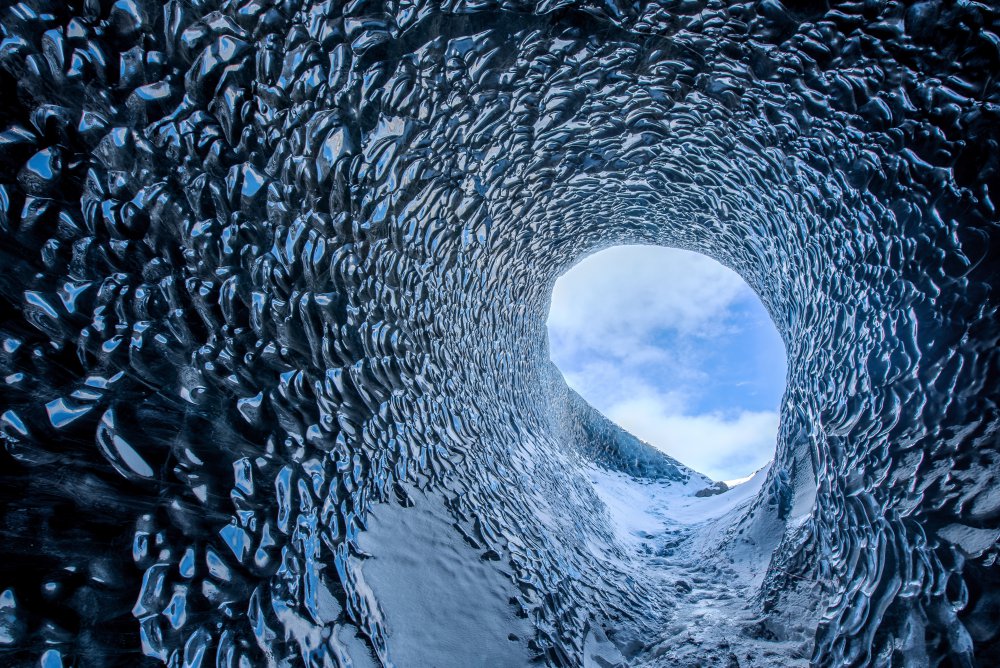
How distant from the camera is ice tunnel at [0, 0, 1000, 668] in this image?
74 centimetres

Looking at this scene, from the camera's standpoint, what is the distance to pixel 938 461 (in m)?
1.06

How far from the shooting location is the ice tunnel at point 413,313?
29.1 inches

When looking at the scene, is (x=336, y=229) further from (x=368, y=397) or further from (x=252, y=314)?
(x=368, y=397)

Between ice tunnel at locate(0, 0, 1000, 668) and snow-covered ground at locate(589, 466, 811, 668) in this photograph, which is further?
snow-covered ground at locate(589, 466, 811, 668)

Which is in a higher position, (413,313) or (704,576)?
(413,313)

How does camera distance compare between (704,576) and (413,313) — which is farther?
(704,576)

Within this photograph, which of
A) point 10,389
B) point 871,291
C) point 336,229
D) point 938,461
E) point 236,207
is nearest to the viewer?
point 10,389

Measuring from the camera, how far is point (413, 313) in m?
1.53

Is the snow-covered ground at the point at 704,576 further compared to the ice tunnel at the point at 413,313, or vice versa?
the snow-covered ground at the point at 704,576

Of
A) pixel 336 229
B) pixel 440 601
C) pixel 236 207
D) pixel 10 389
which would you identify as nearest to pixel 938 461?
pixel 440 601

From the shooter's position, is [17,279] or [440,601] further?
[440,601]

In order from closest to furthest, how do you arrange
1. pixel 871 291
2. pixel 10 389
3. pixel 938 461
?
1. pixel 10 389
2. pixel 938 461
3. pixel 871 291

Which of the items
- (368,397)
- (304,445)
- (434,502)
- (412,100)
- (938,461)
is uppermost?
(412,100)

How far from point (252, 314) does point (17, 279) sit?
0.35m
